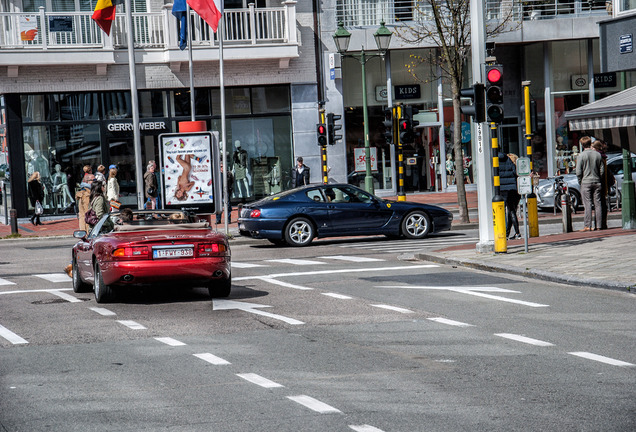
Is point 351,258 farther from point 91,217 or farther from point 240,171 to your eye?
point 240,171

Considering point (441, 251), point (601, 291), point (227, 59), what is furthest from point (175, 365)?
point (227, 59)

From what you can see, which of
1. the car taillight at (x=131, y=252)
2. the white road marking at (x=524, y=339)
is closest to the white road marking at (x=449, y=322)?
the white road marking at (x=524, y=339)

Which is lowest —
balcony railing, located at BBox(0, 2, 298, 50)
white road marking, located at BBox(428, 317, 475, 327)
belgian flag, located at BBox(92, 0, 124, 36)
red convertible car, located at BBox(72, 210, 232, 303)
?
white road marking, located at BBox(428, 317, 475, 327)

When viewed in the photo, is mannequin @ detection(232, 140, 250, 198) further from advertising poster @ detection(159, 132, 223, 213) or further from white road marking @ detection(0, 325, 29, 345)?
white road marking @ detection(0, 325, 29, 345)

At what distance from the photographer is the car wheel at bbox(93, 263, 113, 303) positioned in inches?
504

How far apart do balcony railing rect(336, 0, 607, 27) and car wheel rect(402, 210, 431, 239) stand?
1406 centimetres

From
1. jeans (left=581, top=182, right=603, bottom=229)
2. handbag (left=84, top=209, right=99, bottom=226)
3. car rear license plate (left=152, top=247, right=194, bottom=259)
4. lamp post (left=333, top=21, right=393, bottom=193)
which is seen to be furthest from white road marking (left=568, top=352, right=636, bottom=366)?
lamp post (left=333, top=21, right=393, bottom=193)

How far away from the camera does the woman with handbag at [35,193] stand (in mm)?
31812

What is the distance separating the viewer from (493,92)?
55.9ft

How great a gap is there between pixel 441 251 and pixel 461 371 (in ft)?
35.8

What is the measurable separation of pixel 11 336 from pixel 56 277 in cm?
690

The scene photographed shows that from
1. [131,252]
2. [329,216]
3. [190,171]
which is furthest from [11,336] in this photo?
[190,171]

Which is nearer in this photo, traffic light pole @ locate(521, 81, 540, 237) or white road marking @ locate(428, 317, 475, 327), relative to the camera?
white road marking @ locate(428, 317, 475, 327)

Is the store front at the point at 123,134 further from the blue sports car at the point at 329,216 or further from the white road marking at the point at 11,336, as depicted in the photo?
the white road marking at the point at 11,336
